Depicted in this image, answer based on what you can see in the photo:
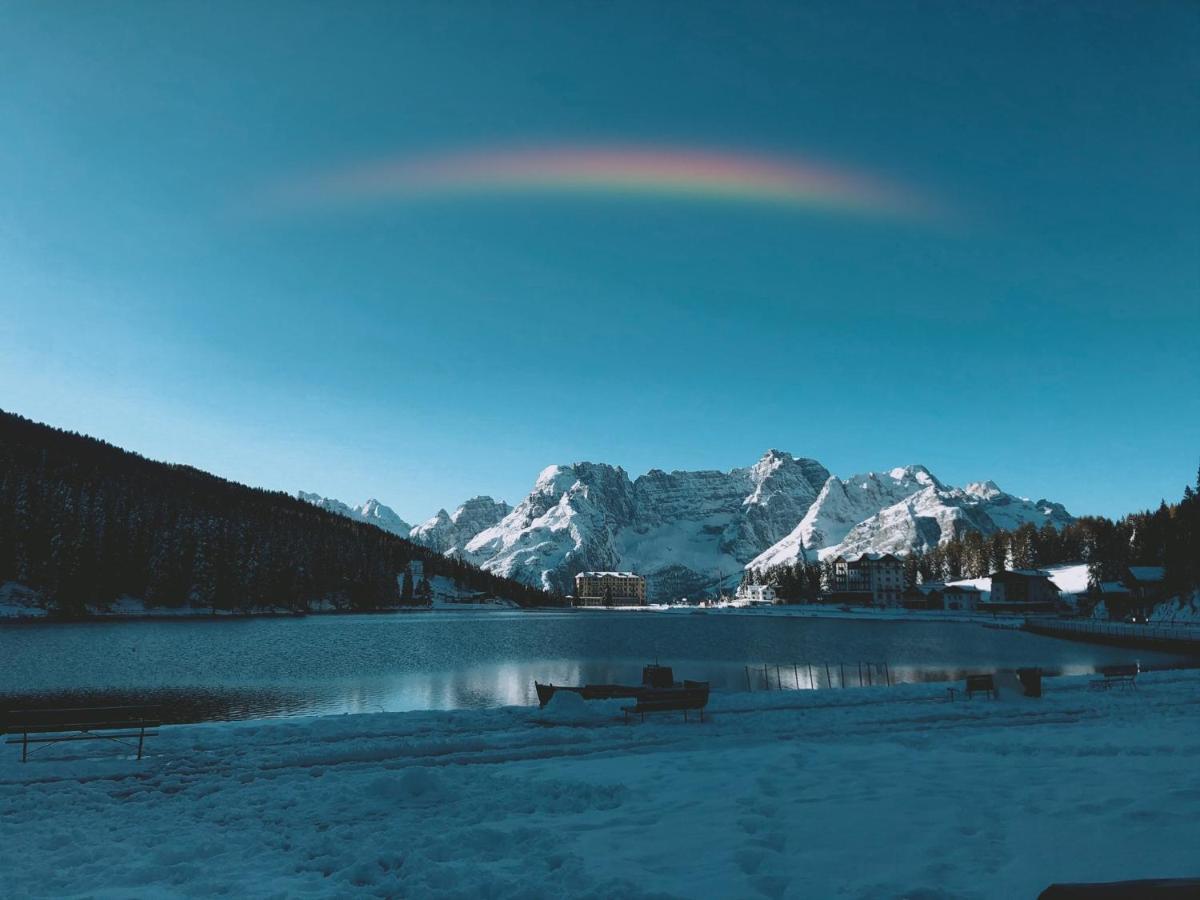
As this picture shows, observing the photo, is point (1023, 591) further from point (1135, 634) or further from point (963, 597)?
point (1135, 634)

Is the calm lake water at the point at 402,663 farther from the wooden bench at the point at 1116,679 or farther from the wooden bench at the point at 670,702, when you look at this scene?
the wooden bench at the point at 670,702

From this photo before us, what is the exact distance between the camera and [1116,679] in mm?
37375

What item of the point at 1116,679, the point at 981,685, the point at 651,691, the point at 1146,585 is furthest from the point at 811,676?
the point at 1146,585

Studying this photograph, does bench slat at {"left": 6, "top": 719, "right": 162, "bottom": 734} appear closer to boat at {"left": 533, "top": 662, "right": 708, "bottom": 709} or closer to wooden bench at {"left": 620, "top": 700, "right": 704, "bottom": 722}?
boat at {"left": 533, "top": 662, "right": 708, "bottom": 709}

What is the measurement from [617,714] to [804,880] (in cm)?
1926

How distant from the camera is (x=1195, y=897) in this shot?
405 cm

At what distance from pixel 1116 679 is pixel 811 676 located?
21955mm

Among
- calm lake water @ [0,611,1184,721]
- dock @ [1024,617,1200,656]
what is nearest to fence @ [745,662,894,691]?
calm lake water @ [0,611,1184,721]

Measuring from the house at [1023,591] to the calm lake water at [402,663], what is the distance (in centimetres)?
7294

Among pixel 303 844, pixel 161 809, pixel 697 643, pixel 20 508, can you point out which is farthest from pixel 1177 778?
pixel 20 508

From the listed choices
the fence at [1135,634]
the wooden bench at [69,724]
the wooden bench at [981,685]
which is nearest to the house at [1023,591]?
the fence at [1135,634]

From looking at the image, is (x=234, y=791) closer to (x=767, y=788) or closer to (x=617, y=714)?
(x=767, y=788)

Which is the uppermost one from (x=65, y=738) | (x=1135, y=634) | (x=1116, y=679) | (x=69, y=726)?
(x=69, y=726)

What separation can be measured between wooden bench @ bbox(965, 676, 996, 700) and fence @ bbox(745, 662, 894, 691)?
39.8 feet
